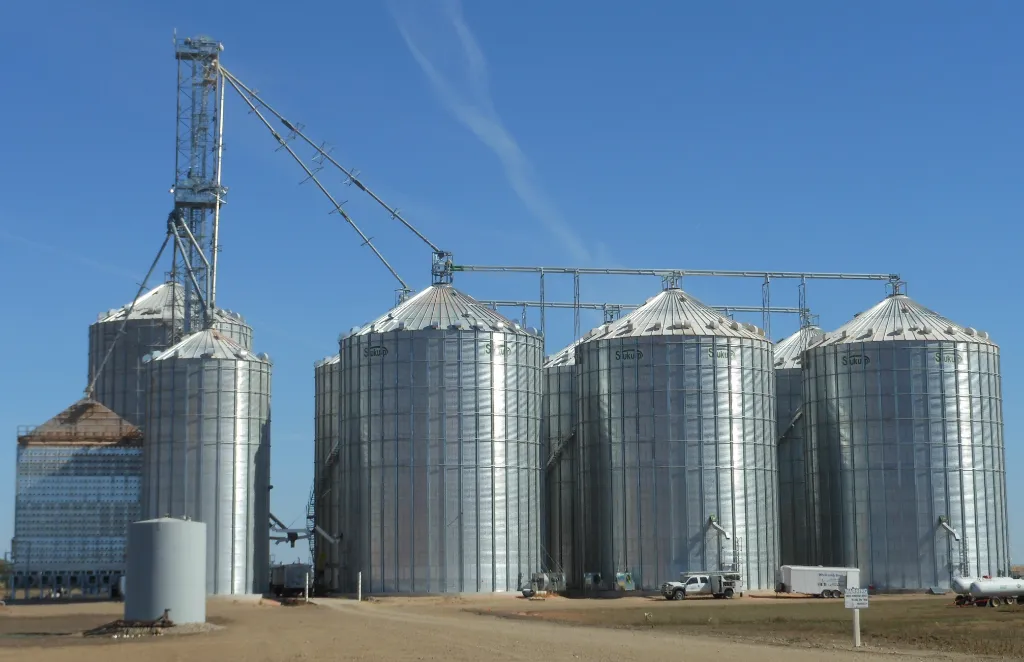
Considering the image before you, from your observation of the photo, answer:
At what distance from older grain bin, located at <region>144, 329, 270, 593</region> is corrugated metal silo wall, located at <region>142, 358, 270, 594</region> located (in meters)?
0.07

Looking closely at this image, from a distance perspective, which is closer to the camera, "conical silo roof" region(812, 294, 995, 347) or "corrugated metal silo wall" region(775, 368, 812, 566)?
"conical silo roof" region(812, 294, 995, 347)

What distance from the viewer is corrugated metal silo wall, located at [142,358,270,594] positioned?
331 ft

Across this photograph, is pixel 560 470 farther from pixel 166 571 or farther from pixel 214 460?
pixel 166 571

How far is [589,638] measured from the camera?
64.1 m

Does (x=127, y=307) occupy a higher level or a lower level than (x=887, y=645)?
higher

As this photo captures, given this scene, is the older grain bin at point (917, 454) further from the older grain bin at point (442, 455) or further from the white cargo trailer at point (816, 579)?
the older grain bin at point (442, 455)

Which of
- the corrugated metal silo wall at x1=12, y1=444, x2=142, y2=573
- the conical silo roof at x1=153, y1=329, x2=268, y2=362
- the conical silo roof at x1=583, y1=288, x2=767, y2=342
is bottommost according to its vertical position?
the corrugated metal silo wall at x1=12, y1=444, x2=142, y2=573

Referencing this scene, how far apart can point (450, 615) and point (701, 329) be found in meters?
38.0

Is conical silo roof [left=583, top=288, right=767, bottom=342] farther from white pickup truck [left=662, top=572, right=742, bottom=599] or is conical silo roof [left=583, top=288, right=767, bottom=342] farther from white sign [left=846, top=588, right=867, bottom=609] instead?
white sign [left=846, top=588, right=867, bottom=609]

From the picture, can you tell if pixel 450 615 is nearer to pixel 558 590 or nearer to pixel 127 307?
pixel 558 590

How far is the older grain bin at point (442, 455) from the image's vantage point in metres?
102

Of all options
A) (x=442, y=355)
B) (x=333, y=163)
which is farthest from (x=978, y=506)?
(x=333, y=163)

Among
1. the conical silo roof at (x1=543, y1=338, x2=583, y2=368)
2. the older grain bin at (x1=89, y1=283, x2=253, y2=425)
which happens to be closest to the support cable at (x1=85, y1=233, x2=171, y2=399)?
the older grain bin at (x1=89, y1=283, x2=253, y2=425)

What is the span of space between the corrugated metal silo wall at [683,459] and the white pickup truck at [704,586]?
233 cm
